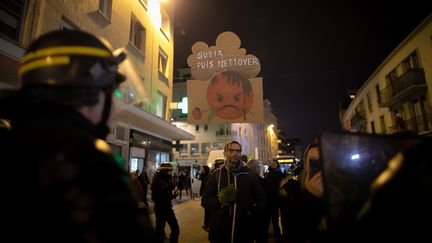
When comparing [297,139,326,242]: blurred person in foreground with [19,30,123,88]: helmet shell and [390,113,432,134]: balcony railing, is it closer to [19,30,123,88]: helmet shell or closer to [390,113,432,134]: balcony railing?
[19,30,123,88]: helmet shell

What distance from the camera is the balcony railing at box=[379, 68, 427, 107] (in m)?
20.0

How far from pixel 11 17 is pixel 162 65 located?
40.0ft

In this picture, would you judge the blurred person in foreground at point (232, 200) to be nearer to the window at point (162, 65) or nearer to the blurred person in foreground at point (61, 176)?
the blurred person in foreground at point (61, 176)

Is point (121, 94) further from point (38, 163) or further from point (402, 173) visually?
point (402, 173)

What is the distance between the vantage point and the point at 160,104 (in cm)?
1859

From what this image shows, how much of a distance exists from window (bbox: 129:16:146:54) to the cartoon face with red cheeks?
9.39 m

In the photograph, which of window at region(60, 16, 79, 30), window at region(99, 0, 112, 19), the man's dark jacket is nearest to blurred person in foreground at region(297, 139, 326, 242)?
the man's dark jacket

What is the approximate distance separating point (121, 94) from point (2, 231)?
4.00 ft

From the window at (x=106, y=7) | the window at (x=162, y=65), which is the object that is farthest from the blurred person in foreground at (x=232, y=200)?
the window at (x=162, y=65)

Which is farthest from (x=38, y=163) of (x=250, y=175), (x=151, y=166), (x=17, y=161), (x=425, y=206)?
(x=151, y=166)

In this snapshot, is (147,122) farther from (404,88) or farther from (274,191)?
(404,88)

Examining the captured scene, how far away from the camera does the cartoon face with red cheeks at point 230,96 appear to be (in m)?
7.00

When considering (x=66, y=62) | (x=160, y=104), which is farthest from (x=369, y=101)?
(x=66, y=62)

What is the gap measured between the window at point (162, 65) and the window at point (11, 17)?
10565 mm
